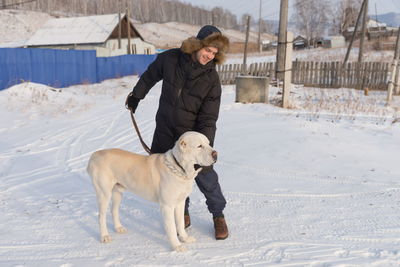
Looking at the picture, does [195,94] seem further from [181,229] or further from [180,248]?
[180,248]

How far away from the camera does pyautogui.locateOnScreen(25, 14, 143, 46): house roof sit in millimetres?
35906

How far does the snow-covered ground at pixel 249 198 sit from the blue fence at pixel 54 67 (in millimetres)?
8488

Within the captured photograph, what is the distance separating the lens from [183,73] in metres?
3.50

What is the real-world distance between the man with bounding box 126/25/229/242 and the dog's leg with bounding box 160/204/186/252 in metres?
0.47

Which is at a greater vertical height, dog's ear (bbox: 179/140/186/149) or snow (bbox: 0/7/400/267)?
dog's ear (bbox: 179/140/186/149)

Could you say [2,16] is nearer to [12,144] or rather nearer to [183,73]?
[12,144]

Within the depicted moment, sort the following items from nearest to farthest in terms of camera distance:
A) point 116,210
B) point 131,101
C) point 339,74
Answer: point 116,210
point 131,101
point 339,74

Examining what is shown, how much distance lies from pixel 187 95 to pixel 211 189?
3.38 ft

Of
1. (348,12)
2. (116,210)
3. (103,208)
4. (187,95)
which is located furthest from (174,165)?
(348,12)

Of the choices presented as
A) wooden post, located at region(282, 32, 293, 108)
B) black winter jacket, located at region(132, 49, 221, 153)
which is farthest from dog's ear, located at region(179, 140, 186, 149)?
wooden post, located at region(282, 32, 293, 108)

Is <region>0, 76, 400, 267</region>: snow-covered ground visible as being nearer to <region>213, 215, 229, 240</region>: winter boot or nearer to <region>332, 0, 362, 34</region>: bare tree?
<region>213, 215, 229, 240</region>: winter boot

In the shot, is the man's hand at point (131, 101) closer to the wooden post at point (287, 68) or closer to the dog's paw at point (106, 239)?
the dog's paw at point (106, 239)

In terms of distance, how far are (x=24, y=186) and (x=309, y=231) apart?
4283 millimetres

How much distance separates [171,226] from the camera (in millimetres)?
3340
